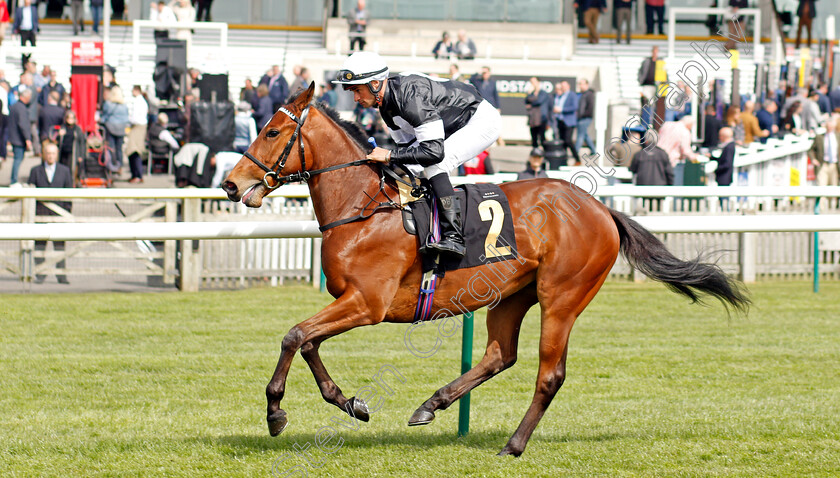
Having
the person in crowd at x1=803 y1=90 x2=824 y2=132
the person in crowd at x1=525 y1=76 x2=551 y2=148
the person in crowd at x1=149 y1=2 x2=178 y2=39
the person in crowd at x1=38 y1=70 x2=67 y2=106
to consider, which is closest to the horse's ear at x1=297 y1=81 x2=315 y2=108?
the person in crowd at x1=525 y1=76 x2=551 y2=148

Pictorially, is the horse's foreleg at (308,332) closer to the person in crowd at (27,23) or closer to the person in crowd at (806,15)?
the person in crowd at (27,23)

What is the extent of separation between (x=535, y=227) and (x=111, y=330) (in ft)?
16.8

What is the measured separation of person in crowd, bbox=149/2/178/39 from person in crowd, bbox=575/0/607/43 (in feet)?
37.7

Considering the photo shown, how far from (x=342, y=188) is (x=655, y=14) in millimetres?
25896

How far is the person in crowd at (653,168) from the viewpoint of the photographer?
1334 centimetres

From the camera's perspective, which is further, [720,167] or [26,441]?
[720,167]

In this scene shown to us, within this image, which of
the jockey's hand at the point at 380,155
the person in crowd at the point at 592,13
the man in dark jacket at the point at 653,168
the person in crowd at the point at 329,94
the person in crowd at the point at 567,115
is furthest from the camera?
the person in crowd at the point at 592,13

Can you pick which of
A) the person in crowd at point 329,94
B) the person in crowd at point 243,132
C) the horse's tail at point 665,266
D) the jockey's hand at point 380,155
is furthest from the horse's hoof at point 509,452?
the person in crowd at point 329,94

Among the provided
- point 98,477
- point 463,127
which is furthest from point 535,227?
point 98,477

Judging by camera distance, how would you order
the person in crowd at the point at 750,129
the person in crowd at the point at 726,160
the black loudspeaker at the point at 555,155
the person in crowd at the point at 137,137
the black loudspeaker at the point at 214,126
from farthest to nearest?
the person in crowd at the point at 750,129 < the person in crowd at the point at 137,137 < the black loudspeaker at the point at 555,155 < the black loudspeaker at the point at 214,126 < the person in crowd at the point at 726,160

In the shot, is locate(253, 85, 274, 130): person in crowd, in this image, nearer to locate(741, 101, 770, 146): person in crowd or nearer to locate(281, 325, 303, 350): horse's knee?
locate(741, 101, 770, 146): person in crowd

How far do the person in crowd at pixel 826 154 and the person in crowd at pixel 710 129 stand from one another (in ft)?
5.02

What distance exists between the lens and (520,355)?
816 centimetres

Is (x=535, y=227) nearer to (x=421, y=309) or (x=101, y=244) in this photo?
(x=421, y=309)
